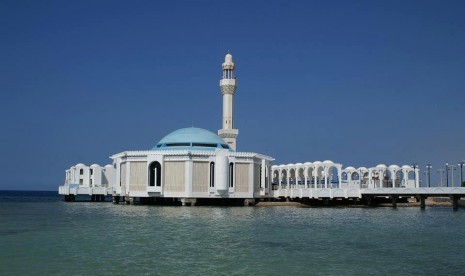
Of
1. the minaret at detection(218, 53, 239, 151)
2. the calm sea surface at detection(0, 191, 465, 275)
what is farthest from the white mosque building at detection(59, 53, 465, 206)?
the calm sea surface at detection(0, 191, 465, 275)

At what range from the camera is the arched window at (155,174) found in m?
78.6

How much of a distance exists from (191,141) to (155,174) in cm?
734

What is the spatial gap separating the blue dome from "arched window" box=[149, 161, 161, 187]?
333cm

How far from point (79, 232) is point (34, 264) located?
43.4 ft

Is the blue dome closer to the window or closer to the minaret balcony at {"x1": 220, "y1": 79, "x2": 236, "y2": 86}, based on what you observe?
the window

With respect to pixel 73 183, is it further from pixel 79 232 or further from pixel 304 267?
pixel 304 267

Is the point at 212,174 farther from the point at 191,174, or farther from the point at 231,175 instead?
the point at 191,174

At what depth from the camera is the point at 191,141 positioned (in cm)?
8125

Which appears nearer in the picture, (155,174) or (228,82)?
(155,174)

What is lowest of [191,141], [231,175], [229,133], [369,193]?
[369,193]

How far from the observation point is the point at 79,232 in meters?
36.6

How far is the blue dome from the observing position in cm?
8094

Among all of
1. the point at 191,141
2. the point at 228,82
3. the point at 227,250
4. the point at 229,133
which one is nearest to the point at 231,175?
the point at 191,141

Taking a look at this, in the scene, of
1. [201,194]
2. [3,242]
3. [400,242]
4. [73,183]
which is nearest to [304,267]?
[400,242]
